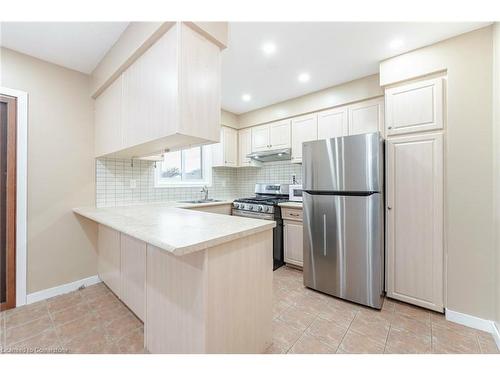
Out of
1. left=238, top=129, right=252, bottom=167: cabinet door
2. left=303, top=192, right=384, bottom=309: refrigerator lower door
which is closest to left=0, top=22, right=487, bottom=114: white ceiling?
left=238, top=129, right=252, bottom=167: cabinet door

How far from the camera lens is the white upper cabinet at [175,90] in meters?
1.33

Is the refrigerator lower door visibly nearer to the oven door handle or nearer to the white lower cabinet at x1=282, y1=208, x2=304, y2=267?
the white lower cabinet at x1=282, y1=208, x2=304, y2=267

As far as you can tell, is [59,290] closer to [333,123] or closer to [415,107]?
[333,123]

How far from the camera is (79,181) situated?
94.6 inches

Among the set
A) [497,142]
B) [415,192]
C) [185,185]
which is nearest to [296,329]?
[415,192]

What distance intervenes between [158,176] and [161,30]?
204 cm

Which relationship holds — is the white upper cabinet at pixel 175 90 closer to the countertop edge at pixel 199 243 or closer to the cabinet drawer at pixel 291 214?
the countertop edge at pixel 199 243

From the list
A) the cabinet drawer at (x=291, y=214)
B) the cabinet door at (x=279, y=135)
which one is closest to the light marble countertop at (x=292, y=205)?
the cabinet drawer at (x=291, y=214)

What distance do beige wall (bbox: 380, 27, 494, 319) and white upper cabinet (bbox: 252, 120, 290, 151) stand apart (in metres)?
1.80

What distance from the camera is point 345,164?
6.87 feet
